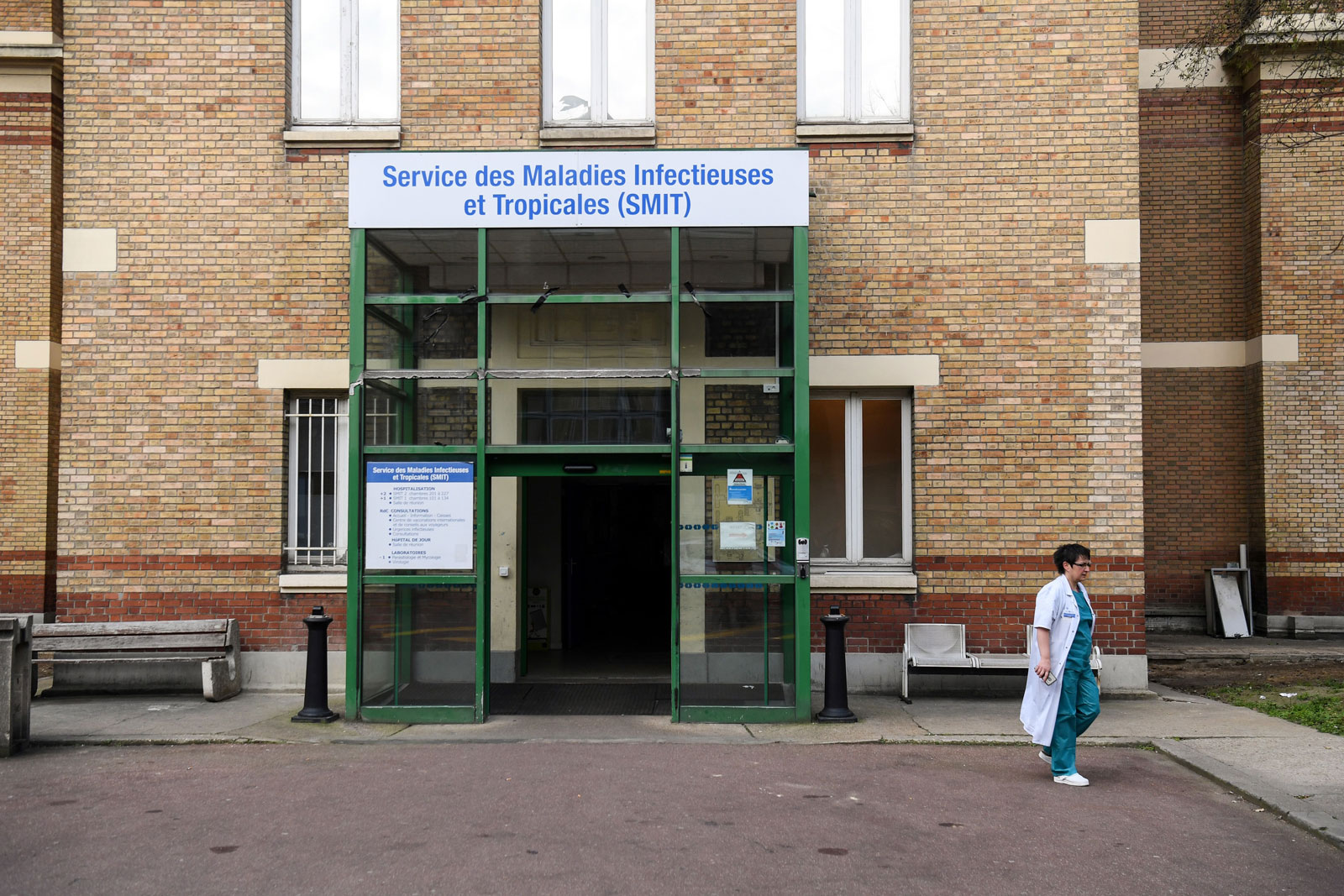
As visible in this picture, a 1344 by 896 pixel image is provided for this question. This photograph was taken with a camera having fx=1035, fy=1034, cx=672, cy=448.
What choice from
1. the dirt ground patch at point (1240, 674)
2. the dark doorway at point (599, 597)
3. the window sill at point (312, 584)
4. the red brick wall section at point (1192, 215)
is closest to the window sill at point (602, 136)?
the dark doorway at point (599, 597)

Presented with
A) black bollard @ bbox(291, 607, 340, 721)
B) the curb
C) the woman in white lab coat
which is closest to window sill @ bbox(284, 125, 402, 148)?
black bollard @ bbox(291, 607, 340, 721)

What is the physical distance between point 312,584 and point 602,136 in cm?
556

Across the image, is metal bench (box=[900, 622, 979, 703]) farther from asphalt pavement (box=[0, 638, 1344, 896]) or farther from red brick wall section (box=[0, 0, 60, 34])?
red brick wall section (box=[0, 0, 60, 34])

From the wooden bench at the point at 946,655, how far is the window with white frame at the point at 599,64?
6150mm

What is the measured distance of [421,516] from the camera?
30.8ft

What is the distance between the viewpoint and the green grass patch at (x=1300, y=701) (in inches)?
365

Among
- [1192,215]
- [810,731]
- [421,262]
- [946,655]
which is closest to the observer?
[810,731]

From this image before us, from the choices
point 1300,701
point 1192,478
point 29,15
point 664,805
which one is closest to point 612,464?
point 664,805

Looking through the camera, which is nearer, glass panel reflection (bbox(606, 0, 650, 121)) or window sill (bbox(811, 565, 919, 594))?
window sill (bbox(811, 565, 919, 594))

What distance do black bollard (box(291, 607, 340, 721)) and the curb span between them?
7.16m

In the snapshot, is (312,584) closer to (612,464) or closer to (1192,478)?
(612,464)

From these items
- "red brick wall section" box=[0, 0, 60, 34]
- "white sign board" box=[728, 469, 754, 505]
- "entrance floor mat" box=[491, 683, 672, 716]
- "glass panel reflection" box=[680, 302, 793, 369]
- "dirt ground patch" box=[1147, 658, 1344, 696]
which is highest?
"red brick wall section" box=[0, 0, 60, 34]

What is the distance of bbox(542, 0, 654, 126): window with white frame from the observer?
11.1 meters

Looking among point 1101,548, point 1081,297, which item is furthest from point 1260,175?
point 1101,548
